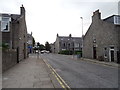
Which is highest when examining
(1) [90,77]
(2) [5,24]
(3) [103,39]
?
(2) [5,24]

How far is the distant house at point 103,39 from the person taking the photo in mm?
23156

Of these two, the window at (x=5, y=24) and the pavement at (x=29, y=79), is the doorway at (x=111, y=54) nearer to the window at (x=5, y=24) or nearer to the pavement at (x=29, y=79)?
the pavement at (x=29, y=79)

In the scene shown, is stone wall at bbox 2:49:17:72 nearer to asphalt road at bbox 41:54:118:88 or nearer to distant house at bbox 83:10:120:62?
asphalt road at bbox 41:54:118:88

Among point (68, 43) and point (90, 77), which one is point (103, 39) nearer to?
point (90, 77)

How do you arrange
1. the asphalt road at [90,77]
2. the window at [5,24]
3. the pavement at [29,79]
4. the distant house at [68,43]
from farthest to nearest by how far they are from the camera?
the distant house at [68,43] < the window at [5,24] < the asphalt road at [90,77] < the pavement at [29,79]

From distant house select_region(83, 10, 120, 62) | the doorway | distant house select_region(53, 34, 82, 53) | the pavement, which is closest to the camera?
the pavement

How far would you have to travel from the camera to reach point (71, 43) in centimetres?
7781

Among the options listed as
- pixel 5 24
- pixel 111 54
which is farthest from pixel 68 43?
pixel 5 24

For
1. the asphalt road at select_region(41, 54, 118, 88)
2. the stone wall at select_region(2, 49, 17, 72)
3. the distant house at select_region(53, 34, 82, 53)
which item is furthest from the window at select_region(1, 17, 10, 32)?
the distant house at select_region(53, 34, 82, 53)

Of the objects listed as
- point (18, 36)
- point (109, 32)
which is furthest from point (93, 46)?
point (18, 36)

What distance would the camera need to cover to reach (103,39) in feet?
86.9

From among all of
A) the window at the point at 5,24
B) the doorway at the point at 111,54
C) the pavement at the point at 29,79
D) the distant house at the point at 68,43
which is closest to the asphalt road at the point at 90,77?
the pavement at the point at 29,79

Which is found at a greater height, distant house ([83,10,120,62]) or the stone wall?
distant house ([83,10,120,62])

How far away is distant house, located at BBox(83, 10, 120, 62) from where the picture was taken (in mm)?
23156
